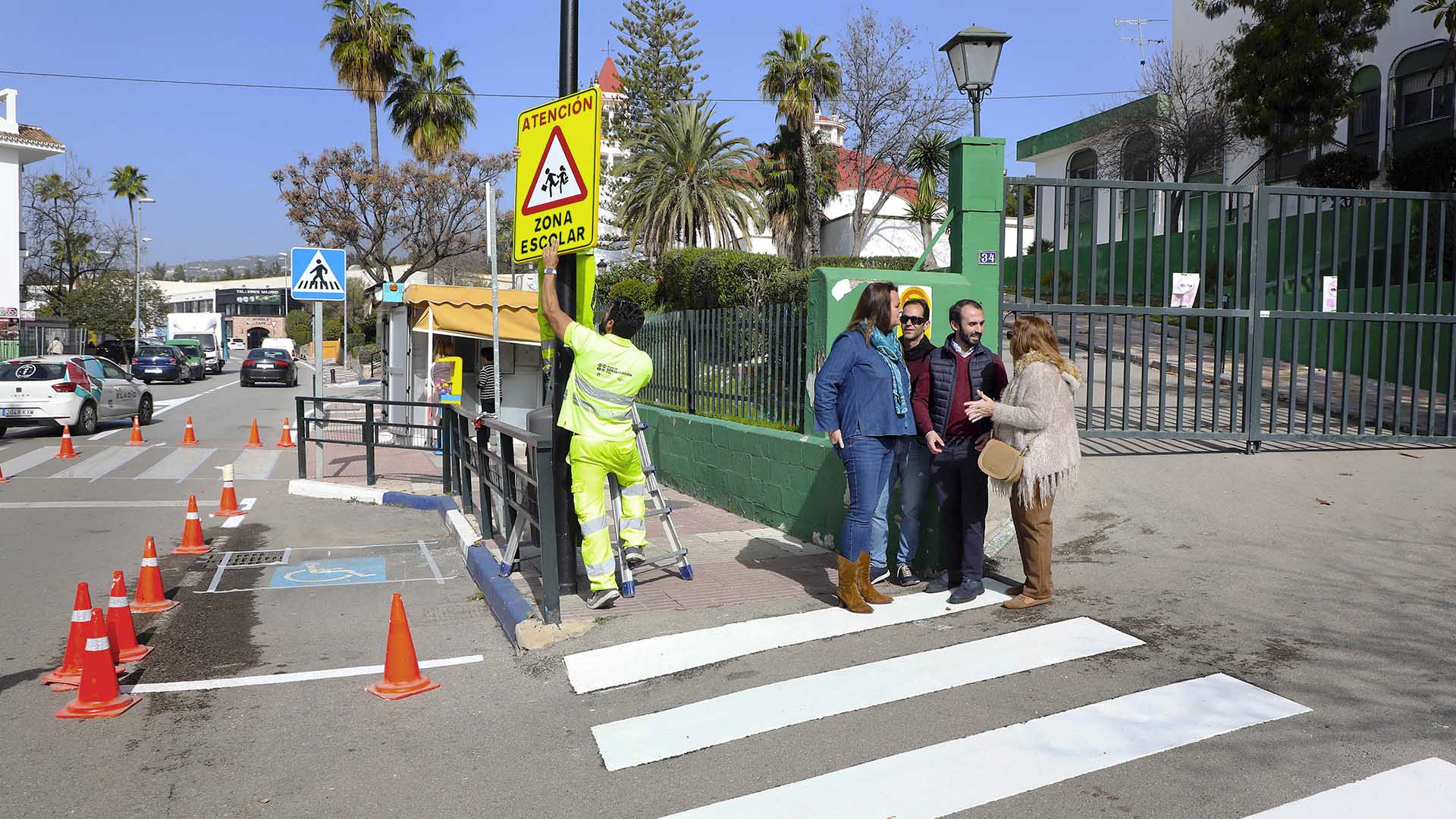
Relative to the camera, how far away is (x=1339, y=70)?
21.5 m

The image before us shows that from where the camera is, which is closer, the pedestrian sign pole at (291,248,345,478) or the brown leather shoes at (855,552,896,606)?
the brown leather shoes at (855,552,896,606)

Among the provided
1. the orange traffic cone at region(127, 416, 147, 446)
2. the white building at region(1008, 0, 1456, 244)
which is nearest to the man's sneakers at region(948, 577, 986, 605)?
the white building at region(1008, 0, 1456, 244)

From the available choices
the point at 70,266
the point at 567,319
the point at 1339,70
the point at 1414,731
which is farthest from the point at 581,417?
the point at 70,266

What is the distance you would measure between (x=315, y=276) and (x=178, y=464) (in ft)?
14.5

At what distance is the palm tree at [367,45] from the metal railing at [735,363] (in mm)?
29057

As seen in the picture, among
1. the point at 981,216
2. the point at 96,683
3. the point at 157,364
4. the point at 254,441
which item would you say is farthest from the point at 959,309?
the point at 157,364

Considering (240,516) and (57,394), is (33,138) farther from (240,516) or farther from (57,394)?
(240,516)

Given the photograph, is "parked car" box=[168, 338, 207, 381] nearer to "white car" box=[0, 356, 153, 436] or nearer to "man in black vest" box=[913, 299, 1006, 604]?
"white car" box=[0, 356, 153, 436]

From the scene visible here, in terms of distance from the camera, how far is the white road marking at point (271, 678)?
18.4ft

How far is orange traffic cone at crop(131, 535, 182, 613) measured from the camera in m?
7.28

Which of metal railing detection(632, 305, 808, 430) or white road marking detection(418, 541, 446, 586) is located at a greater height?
metal railing detection(632, 305, 808, 430)

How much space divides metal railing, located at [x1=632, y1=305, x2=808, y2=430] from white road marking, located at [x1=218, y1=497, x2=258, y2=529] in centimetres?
479

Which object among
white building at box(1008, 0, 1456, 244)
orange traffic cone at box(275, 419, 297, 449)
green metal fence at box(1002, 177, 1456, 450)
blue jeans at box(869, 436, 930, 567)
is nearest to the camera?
blue jeans at box(869, 436, 930, 567)

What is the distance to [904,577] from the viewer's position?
698cm
